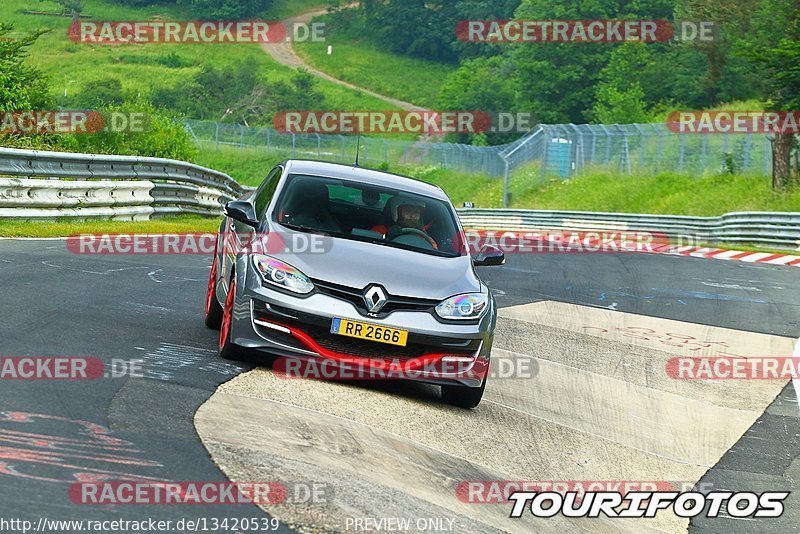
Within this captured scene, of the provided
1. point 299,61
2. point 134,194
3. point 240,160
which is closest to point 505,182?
point 240,160

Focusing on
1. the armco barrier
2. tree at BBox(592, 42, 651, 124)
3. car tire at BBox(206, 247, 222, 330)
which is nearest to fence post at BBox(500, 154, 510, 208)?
the armco barrier

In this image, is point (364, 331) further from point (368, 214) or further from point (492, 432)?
point (368, 214)

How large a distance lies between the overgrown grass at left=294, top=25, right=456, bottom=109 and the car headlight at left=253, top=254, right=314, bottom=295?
114m

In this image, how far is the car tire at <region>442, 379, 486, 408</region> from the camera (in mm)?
8695

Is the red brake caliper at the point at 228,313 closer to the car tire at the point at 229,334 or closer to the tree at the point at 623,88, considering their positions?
the car tire at the point at 229,334

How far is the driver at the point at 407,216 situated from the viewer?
31.2 ft

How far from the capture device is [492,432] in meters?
8.19

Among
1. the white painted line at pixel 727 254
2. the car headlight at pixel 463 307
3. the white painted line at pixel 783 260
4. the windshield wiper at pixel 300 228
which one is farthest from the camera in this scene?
the white painted line at pixel 727 254

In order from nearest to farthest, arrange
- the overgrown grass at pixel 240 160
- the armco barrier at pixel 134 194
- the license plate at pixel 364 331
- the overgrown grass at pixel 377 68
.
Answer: the license plate at pixel 364 331 < the armco barrier at pixel 134 194 < the overgrown grass at pixel 240 160 < the overgrown grass at pixel 377 68

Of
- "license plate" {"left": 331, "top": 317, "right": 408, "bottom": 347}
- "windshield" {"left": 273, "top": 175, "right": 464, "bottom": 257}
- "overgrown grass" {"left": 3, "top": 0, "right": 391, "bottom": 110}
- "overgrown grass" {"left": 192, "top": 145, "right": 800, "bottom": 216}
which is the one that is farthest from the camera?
"overgrown grass" {"left": 3, "top": 0, "right": 391, "bottom": 110}

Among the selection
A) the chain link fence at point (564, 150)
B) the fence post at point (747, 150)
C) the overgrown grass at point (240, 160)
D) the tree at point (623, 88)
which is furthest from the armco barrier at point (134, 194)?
the tree at point (623, 88)

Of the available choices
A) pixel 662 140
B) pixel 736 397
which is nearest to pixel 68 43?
pixel 662 140

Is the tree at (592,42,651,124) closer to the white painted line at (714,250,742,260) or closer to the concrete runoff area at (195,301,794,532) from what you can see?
the white painted line at (714,250,742,260)

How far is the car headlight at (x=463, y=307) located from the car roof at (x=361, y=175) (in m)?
1.58
